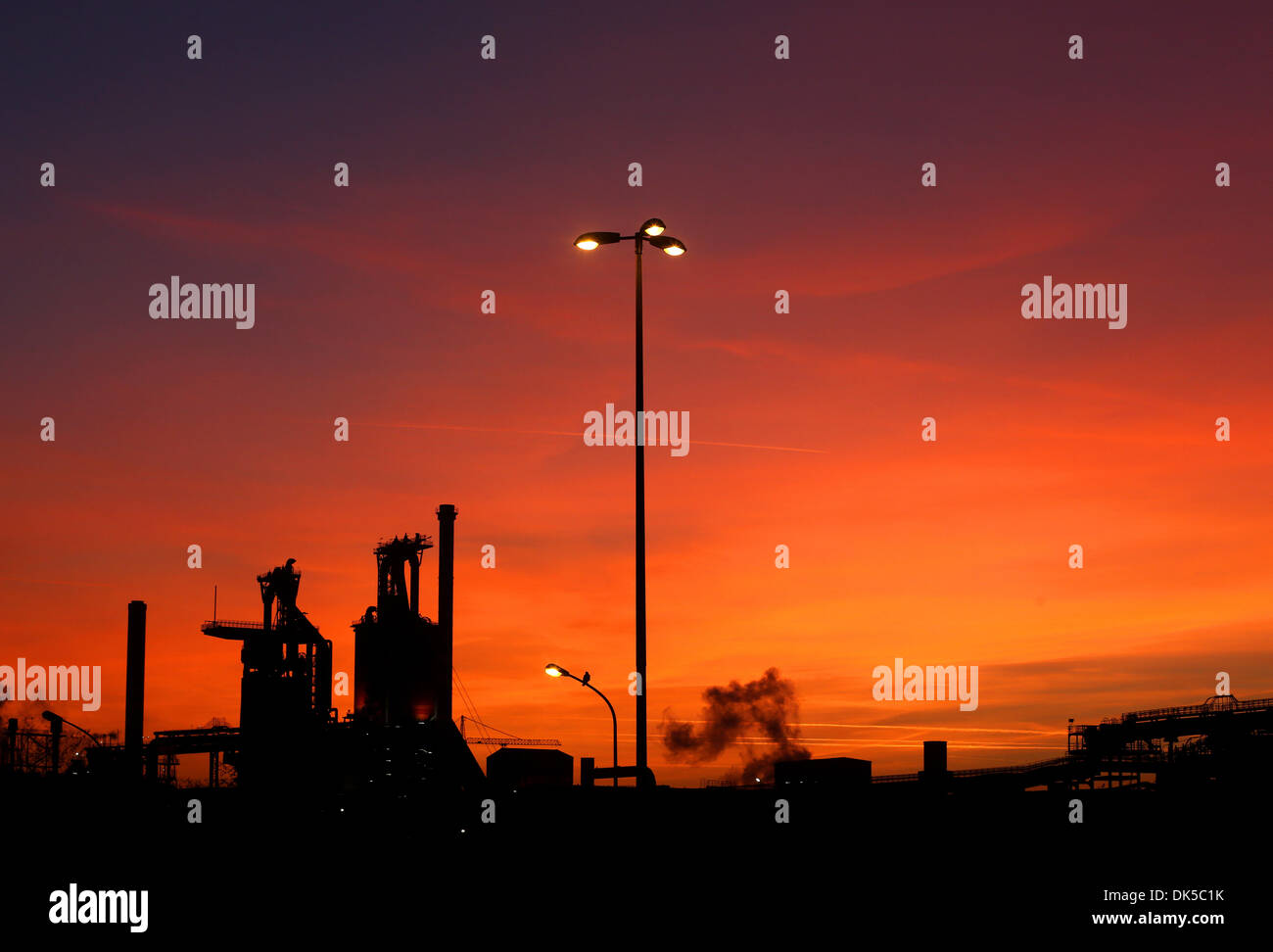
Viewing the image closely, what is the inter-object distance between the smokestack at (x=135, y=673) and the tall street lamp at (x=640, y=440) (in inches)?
3075

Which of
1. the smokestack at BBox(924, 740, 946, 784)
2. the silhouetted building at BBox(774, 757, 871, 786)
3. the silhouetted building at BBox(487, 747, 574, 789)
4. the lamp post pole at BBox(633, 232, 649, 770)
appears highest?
the lamp post pole at BBox(633, 232, 649, 770)

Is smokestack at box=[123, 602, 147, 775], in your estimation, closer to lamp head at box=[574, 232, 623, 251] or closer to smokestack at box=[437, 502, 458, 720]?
smokestack at box=[437, 502, 458, 720]

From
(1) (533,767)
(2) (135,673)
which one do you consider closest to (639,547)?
(2) (135,673)

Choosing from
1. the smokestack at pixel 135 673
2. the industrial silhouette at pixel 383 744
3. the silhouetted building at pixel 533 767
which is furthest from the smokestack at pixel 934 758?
the smokestack at pixel 135 673

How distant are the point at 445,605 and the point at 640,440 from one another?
87.7 metres

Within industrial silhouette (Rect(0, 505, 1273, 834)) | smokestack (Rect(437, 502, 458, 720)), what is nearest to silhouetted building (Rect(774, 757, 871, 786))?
industrial silhouette (Rect(0, 505, 1273, 834))

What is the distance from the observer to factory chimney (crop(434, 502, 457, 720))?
109 m

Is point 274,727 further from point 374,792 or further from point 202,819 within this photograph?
point 202,819

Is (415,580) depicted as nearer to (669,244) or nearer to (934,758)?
(934,758)

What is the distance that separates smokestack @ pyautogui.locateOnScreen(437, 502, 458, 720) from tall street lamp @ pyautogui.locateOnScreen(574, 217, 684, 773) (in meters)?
85.8

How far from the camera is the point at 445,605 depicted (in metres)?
110
